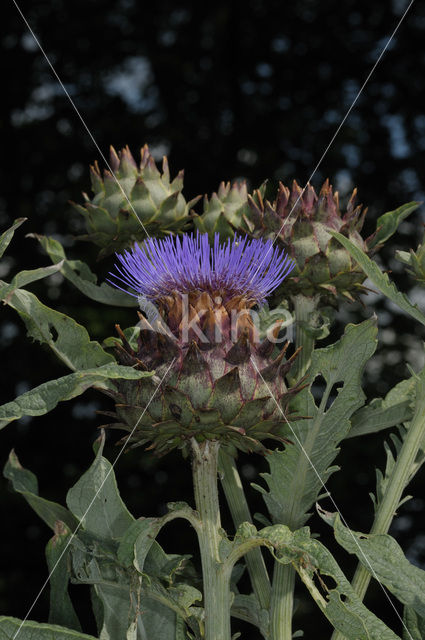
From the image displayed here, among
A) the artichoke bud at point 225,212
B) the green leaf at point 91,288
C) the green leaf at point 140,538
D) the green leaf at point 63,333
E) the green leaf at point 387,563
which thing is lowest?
the green leaf at point 387,563

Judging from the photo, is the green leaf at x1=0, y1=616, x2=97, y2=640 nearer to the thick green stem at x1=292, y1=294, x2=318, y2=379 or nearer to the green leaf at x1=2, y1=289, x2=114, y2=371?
the green leaf at x1=2, y1=289, x2=114, y2=371

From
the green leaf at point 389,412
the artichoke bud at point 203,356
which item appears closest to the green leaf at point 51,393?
the artichoke bud at point 203,356

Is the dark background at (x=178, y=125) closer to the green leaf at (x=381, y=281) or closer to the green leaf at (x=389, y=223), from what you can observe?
the green leaf at (x=389, y=223)

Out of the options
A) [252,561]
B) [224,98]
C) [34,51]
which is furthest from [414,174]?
[252,561]

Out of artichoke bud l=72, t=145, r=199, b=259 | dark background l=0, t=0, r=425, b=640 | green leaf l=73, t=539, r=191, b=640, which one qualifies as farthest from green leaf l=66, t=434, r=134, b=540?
dark background l=0, t=0, r=425, b=640

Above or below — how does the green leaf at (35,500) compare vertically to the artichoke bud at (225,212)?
below

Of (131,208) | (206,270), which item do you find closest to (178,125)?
(131,208)

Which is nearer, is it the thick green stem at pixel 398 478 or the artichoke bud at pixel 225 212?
the thick green stem at pixel 398 478
